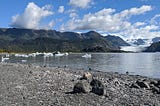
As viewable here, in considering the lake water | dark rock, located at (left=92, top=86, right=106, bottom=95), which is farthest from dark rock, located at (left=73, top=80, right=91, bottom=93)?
the lake water

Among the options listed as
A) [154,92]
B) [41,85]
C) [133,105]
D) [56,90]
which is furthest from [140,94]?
[41,85]

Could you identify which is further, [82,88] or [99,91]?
[82,88]

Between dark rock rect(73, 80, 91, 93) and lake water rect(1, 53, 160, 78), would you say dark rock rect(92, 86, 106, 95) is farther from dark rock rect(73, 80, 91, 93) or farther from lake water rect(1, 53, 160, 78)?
lake water rect(1, 53, 160, 78)

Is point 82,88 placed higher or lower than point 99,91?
higher

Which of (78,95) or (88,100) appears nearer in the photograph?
(88,100)

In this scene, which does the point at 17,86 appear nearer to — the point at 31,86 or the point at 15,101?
the point at 31,86

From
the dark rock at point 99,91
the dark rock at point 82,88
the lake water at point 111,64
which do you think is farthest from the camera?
the lake water at point 111,64

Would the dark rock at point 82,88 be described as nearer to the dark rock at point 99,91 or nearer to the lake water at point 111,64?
the dark rock at point 99,91

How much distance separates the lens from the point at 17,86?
22.1 metres

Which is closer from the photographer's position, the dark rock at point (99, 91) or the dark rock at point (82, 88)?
the dark rock at point (99, 91)

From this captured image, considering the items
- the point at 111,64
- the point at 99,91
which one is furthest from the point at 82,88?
the point at 111,64

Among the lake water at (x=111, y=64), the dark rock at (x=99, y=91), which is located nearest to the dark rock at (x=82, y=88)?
the dark rock at (x=99, y=91)

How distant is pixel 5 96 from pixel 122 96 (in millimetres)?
7408

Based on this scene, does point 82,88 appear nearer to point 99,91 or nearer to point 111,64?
point 99,91
